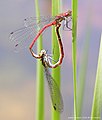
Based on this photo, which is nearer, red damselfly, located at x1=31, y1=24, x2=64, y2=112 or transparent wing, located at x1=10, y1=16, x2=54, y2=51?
red damselfly, located at x1=31, y1=24, x2=64, y2=112

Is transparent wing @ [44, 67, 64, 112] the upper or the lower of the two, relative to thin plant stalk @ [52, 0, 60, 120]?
lower

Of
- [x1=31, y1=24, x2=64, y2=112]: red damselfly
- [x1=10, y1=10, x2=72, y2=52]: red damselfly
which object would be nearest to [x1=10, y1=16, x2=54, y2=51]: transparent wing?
[x1=10, y1=10, x2=72, y2=52]: red damselfly

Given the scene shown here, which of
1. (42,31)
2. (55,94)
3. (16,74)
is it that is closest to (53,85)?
(55,94)

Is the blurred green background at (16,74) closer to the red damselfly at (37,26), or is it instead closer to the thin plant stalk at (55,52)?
the red damselfly at (37,26)

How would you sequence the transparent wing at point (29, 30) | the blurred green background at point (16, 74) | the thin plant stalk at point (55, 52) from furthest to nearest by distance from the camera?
1. the blurred green background at point (16, 74)
2. the transparent wing at point (29, 30)
3. the thin plant stalk at point (55, 52)

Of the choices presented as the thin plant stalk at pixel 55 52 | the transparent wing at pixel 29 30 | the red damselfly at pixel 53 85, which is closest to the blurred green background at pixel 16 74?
the transparent wing at pixel 29 30

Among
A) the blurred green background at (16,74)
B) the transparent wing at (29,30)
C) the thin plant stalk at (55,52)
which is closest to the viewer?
the thin plant stalk at (55,52)

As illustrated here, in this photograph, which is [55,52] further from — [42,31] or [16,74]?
[16,74]

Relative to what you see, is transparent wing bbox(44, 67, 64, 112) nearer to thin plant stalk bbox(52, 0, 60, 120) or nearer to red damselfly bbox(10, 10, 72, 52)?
thin plant stalk bbox(52, 0, 60, 120)

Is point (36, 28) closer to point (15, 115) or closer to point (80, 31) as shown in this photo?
point (80, 31)

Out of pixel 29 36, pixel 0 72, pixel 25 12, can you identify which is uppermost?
pixel 25 12

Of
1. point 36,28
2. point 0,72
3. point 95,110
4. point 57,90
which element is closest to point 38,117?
point 57,90
